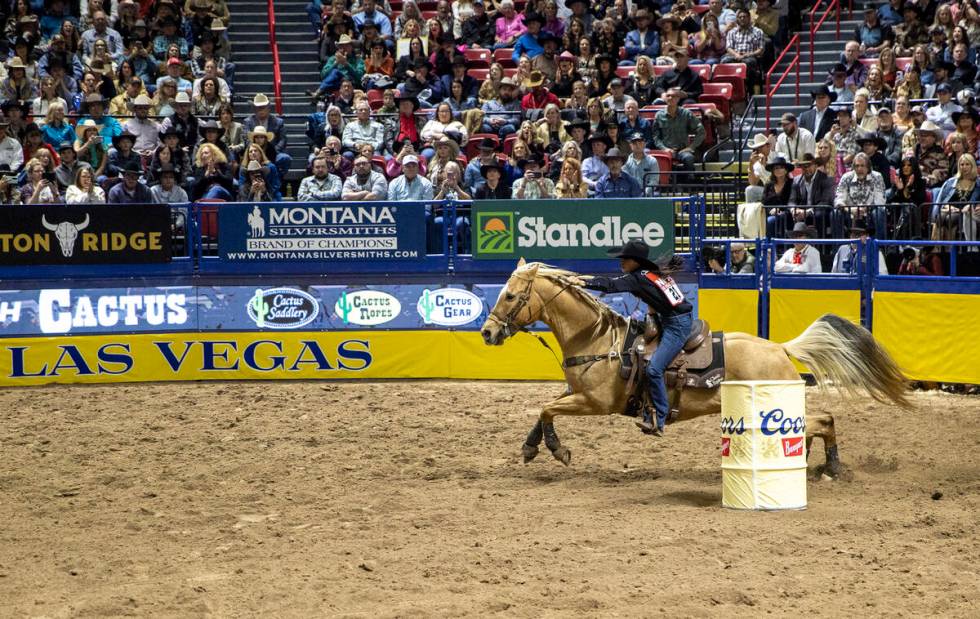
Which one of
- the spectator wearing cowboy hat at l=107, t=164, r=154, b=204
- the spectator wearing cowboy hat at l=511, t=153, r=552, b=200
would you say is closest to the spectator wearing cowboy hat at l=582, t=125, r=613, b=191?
the spectator wearing cowboy hat at l=511, t=153, r=552, b=200

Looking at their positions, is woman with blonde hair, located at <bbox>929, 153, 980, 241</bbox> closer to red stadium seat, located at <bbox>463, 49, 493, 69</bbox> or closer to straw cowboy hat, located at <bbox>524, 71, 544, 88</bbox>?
straw cowboy hat, located at <bbox>524, 71, 544, 88</bbox>

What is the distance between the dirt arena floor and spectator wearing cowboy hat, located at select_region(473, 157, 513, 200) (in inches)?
161

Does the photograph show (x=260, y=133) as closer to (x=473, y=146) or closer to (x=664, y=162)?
(x=473, y=146)

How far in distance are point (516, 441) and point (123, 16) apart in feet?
46.2

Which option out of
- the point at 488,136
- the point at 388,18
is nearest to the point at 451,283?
the point at 488,136

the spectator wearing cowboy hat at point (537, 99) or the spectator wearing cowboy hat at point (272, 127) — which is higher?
the spectator wearing cowboy hat at point (537, 99)

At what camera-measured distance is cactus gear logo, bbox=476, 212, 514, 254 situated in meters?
16.7

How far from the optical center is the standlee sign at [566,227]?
16562mm

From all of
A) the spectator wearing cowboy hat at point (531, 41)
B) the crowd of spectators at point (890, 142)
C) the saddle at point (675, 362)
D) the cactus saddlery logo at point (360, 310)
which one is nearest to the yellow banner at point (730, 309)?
the crowd of spectators at point (890, 142)

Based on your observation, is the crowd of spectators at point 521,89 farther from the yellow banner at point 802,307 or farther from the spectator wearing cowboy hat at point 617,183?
the yellow banner at point 802,307

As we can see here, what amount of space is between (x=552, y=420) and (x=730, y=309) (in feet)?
20.6

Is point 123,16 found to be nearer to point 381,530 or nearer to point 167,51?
point 167,51

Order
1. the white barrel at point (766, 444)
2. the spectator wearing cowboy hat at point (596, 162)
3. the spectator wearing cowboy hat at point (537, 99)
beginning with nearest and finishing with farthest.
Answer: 1. the white barrel at point (766, 444)
2. the spectator wearing cowboy hat at point (596, 162)
3. the spectator wearing cowboy hat at point (537, 99)

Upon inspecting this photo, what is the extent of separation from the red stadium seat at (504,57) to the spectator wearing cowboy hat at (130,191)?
7.65m
